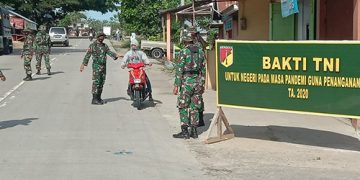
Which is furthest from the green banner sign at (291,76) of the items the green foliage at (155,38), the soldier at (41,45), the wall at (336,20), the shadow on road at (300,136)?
the green foliage at (155,38)

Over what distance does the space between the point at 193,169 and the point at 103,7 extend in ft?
245

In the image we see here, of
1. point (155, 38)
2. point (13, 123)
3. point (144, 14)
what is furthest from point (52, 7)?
point (13, 123)

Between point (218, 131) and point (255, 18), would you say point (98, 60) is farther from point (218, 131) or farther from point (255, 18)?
point (255, 18)

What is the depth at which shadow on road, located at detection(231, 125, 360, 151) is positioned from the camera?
859cm

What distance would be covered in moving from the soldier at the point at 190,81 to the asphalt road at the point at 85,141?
46 cm

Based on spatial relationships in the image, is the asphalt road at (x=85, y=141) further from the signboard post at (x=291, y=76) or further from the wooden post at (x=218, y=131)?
the signboard post at (x=291, y=76)

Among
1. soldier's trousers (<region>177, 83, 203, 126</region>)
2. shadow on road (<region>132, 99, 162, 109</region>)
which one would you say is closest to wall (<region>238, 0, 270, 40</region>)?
shadow on road (<region>132, 99, 162, 109</region>)

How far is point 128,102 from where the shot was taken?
13727 millimetres

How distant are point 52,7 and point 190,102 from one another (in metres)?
65.6

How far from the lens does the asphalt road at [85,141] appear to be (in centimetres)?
687

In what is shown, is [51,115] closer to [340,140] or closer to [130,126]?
[130,126]

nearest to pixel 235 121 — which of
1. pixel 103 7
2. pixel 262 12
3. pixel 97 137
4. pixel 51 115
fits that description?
pixel 97 137

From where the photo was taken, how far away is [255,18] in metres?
18.4

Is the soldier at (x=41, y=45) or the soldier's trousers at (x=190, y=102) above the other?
the soldier at (x=41, y=45)
